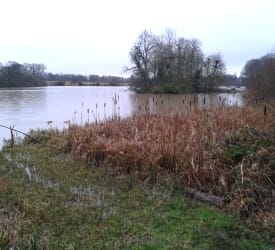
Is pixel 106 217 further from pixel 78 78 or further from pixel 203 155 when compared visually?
pixel 78 78

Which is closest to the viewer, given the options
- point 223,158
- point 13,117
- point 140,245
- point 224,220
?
point 140,245

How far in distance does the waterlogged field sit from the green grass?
0.04 ft

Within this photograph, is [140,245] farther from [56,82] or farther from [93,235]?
[56,82]

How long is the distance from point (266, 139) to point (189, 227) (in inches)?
82.2

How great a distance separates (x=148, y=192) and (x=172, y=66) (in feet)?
155

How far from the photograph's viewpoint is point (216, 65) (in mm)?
50938

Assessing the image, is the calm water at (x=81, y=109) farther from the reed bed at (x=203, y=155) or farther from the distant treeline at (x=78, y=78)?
the distant treeline at (x=78, y=78)

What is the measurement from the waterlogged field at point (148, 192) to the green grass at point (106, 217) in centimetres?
1

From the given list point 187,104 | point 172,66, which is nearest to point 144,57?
point 172,66

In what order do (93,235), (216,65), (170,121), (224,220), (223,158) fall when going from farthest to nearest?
(216,65) → (170,121) → (223,158) → (224,220) → (93,235)

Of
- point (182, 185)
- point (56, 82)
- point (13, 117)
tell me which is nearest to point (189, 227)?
point (182, 185)

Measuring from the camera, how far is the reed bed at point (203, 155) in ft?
14.9

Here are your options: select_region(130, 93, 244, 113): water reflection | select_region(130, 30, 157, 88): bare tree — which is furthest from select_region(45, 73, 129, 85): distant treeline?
select_region(130, 93, 244, 113): water reflection

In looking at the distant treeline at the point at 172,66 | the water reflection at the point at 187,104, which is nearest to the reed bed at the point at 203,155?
the water reflection at the point at 187,104
